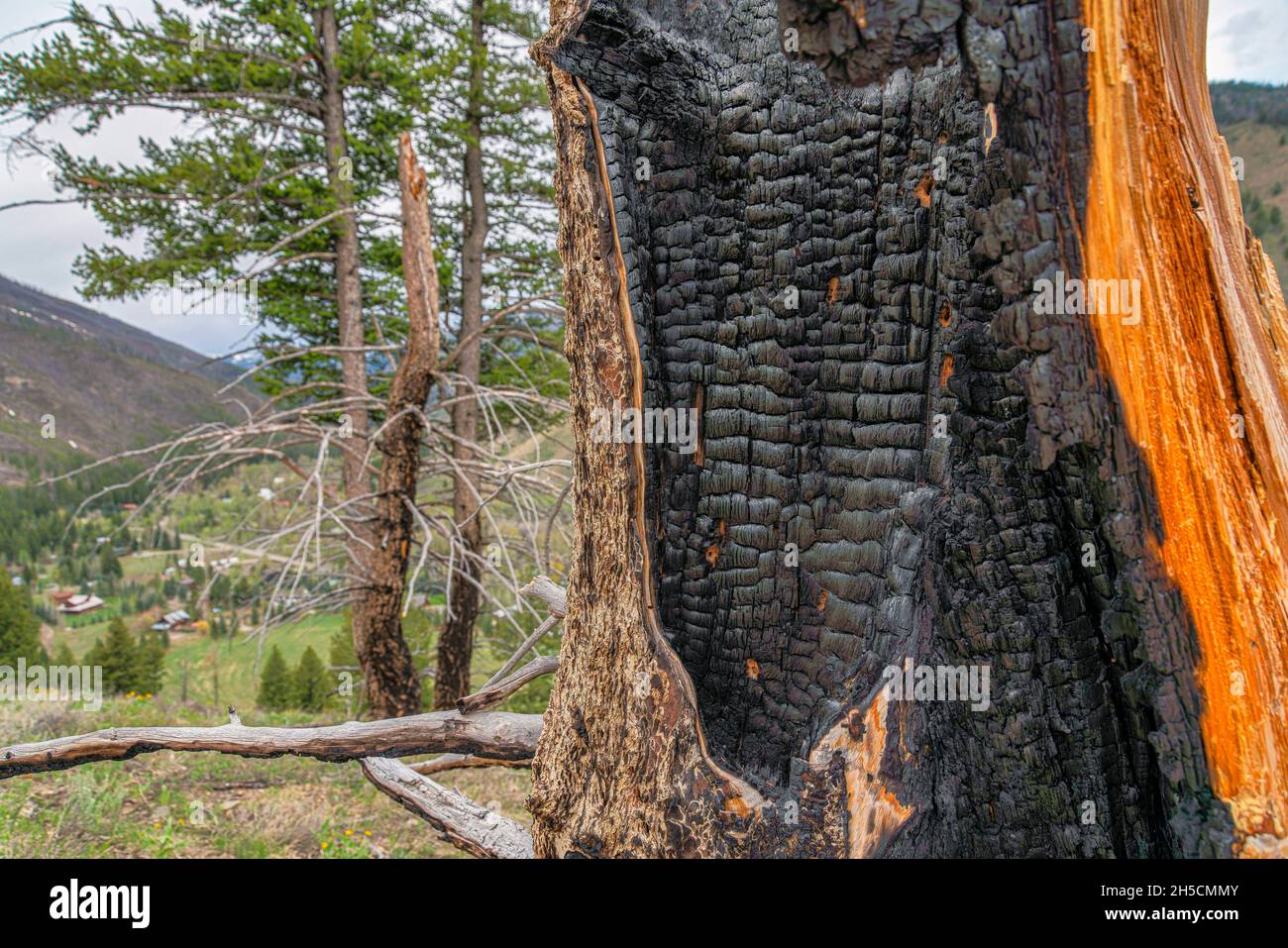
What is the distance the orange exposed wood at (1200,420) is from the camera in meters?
1.20

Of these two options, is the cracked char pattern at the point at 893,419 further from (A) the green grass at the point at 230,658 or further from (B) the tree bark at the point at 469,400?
(B) the tree bark at the point at 469,400

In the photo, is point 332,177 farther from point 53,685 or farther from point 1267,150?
point 1267,150

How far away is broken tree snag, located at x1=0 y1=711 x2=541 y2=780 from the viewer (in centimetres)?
234

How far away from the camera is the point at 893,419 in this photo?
138 cm

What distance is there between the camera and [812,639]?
1469mm

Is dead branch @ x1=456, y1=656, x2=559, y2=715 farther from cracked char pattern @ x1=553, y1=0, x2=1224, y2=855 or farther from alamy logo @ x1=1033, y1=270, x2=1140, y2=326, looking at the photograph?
alamy logo @ x1=1033, y1=270, x2=1140, y2=326

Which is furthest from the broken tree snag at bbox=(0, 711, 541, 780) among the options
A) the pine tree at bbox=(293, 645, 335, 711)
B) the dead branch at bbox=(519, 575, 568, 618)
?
the pine tree at bbox=(293, 645, 335, 711)

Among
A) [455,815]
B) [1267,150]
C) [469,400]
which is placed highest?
[1267,150]

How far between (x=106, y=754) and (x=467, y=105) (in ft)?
24.5

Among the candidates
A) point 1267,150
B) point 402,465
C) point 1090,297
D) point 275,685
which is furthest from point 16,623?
point 1267,150

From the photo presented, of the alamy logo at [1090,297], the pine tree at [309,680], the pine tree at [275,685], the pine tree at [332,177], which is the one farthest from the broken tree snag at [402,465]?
the pine tree at [275,685]

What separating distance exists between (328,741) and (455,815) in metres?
0.49

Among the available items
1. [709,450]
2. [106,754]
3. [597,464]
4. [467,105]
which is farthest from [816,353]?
[467,105]
